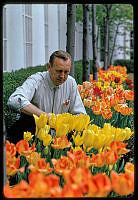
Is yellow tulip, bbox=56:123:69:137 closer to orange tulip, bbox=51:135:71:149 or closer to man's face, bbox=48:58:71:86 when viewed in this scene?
orange tulip, bbox=51:135:71:149

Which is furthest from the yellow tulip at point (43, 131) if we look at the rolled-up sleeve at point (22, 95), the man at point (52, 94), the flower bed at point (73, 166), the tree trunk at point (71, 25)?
the tree trunk at point (71, 25)

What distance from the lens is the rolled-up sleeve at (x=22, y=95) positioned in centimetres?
220

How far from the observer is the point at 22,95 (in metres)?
2.41

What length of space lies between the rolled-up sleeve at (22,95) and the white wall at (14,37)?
5356 millimetres

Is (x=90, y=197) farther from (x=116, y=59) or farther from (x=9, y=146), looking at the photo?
(x=116, y=59)

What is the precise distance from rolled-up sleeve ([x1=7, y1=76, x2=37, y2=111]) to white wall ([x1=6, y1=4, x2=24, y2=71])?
5.36 metres

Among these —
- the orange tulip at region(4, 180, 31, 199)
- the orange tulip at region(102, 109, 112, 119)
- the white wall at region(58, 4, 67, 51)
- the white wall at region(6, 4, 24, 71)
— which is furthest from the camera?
the white wall at region(58, 4, 67, 51)

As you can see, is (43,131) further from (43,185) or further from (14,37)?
(14,37)

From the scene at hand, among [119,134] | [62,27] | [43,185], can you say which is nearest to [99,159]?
[119,134]

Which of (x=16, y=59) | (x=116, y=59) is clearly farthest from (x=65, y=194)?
(x=116, y=59)

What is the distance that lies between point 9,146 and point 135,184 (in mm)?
534

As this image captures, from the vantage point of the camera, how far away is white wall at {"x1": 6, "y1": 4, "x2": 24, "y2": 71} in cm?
803

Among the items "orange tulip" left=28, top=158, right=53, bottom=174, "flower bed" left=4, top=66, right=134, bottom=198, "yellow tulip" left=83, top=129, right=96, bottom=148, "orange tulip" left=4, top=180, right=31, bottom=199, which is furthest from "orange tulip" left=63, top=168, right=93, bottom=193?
"yellow tulip" left=83, top=129, right=96, bottom=148

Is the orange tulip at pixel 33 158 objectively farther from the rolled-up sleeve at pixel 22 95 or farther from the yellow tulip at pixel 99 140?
the rolled-up sleeve at pixel 22 95
